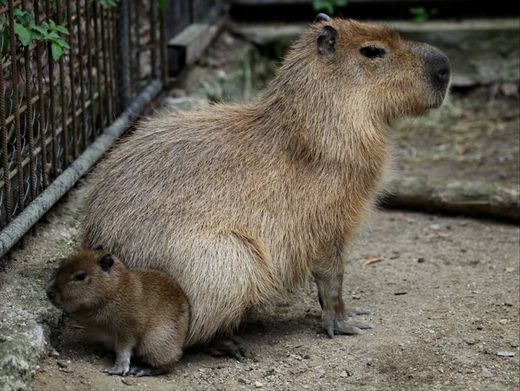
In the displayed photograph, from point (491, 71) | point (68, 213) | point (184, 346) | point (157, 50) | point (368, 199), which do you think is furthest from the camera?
point (491, 71)

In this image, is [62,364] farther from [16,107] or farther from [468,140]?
[468,140]

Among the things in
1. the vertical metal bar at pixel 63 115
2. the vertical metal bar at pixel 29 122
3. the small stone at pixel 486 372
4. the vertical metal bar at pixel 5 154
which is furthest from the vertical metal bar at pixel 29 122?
the small stone at pixel 486 372

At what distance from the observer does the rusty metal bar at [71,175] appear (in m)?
4.58

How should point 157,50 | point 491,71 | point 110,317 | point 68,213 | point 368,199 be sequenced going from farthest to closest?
1. point 491,71
2. point 157,50
3. point 68,213
4. point 368,199
5. point 110,317

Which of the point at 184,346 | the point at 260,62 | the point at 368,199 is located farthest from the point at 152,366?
the point at 260,62

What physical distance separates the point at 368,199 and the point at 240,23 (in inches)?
194

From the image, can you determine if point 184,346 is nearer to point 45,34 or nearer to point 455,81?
point 45,34

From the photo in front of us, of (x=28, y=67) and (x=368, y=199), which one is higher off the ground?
(x=28, y=67)

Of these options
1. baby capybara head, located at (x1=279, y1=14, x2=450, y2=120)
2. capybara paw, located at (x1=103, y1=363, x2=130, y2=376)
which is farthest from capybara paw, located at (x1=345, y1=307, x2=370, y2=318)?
capybara paw, located at (x1=103, y1=363, x2=130, y2=376)

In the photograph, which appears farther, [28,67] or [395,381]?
[28,67]

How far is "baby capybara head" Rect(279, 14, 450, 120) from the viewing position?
5.02 metres

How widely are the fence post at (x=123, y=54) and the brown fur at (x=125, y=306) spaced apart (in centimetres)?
243

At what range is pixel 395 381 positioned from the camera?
4508 millimetres

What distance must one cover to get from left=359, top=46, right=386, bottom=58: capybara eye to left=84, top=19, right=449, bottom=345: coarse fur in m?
0.02
